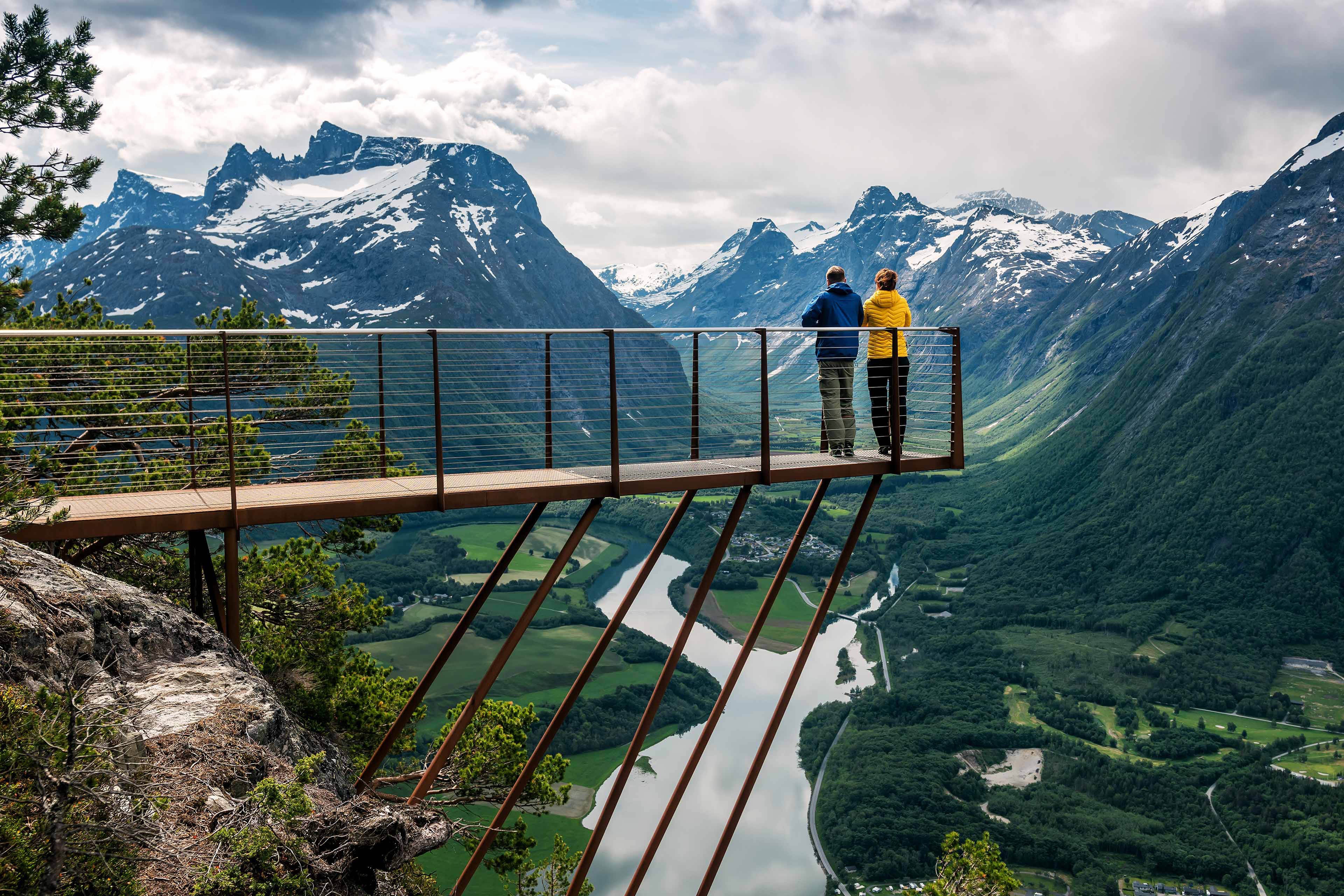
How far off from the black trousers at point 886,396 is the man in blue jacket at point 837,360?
231 millimetres

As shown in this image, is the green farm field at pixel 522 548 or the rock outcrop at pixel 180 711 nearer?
the rock outcrop at pixel 180 711

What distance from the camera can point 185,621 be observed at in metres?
5.99

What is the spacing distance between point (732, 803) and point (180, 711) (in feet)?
293

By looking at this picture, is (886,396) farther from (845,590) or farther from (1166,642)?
(1166,642)

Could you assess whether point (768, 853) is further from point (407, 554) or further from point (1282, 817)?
point (407, 554)

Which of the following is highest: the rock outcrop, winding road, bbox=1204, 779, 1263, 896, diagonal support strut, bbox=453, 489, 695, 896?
the rock outcrop

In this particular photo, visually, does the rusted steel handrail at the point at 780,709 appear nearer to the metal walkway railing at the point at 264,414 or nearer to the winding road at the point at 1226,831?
the metal walkway railing at the point at 264,414

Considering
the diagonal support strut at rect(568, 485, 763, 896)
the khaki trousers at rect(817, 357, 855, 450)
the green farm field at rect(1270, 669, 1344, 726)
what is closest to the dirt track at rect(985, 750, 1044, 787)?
the green farm field at rect(1270, 669, 1344, 726)

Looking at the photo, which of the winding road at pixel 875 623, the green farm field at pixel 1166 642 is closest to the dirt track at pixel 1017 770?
the winding road at pixel 875 623

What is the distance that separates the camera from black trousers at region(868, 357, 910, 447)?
8828mm

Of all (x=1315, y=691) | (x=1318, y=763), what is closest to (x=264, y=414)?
(x=1318, y=763)

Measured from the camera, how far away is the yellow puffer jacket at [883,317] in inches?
367

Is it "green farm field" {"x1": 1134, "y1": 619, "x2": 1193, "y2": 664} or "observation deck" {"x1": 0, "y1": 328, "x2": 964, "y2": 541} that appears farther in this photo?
"green farm field" {"x1": 1134, "y1": 619, "x2": 1193, "y2": 664}

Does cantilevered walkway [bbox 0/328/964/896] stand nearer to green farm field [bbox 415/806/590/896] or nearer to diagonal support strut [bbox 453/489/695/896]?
diagonal support strut [bbox 453/489/695/896]
